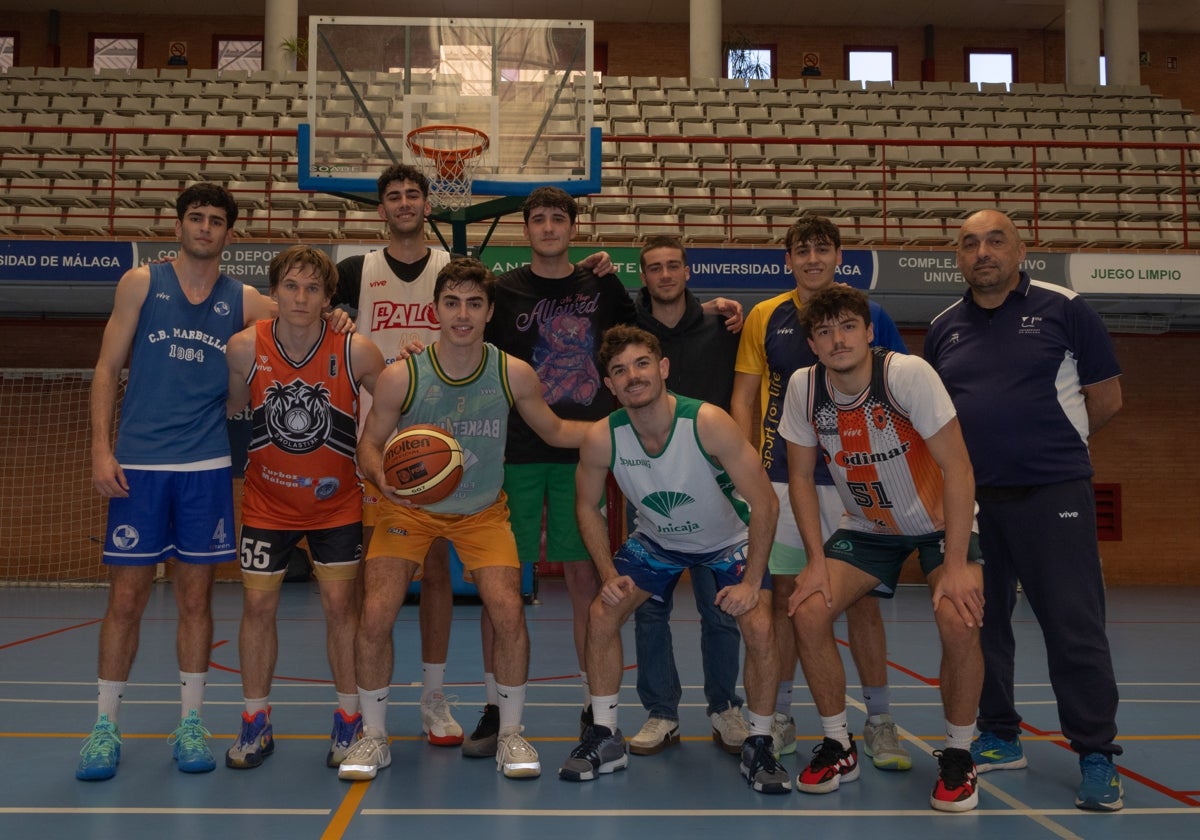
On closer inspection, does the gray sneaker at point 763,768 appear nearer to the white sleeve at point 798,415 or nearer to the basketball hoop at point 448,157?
the white sleeve at point 798,415

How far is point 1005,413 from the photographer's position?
3752 mm

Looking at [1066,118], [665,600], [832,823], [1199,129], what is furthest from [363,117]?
[1199,129]

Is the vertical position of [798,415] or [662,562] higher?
[798,415]

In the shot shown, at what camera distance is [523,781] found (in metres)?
3.66

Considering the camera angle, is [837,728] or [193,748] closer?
[837,728]

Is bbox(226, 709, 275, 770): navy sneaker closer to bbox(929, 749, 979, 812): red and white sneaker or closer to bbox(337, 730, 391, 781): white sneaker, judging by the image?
bbox(337, 730, 391, 781): white sneaker

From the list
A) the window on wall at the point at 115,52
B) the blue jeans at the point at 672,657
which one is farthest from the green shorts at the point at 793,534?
the window on wall at the point at 115,52

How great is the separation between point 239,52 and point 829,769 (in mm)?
19978

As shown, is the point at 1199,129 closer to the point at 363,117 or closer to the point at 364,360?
the point at 363,117

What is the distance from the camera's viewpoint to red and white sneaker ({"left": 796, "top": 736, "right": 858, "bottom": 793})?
11.6 ft

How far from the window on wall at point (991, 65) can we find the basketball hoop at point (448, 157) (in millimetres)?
15598

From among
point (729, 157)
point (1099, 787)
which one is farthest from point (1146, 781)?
point (729, 157)

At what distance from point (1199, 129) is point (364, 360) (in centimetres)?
1624

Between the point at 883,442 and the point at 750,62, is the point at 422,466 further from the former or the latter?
the point at 750,62
